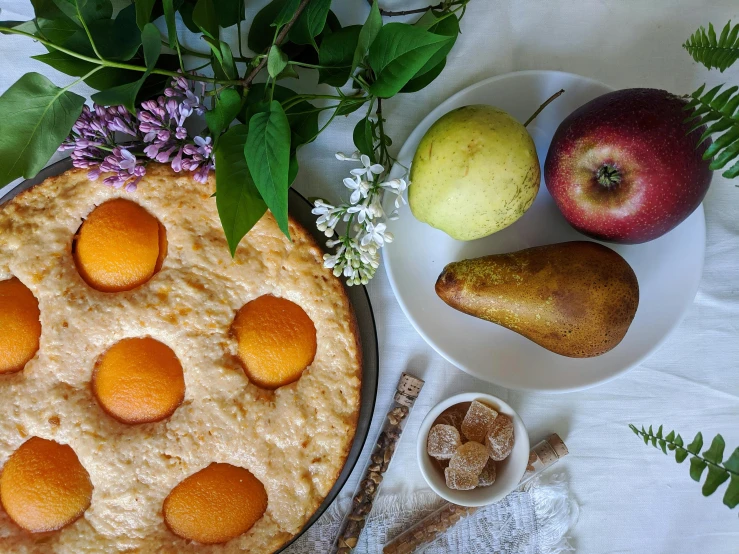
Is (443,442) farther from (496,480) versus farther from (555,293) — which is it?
(555,293)

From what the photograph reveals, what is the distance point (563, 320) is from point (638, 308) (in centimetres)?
21

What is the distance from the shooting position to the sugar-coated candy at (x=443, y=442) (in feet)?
3.66

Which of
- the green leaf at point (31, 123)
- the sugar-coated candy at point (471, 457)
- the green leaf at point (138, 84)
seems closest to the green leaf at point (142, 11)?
the green leaf at point (138, 84)

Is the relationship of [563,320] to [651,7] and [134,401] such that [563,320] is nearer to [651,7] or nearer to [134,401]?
[651,7]

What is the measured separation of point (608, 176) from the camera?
3.07 feet

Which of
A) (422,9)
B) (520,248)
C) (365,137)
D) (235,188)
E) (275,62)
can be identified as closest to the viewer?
(275,62)

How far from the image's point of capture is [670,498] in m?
1.27

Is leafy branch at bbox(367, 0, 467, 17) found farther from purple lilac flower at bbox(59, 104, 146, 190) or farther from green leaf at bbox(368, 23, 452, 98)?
purple lilac flower at bbox(59, 104, 146, 190)

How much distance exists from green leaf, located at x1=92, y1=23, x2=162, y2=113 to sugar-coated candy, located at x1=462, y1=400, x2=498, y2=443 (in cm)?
82

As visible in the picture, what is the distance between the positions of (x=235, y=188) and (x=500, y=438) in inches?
28.0

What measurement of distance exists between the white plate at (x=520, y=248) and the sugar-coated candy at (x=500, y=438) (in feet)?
0.25

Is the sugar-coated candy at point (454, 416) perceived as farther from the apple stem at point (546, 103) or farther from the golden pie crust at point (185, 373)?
the apple stem at point (546, 103)

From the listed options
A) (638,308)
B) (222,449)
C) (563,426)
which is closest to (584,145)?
(638,308)

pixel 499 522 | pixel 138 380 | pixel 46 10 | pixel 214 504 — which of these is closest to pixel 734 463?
pixel 499 522
